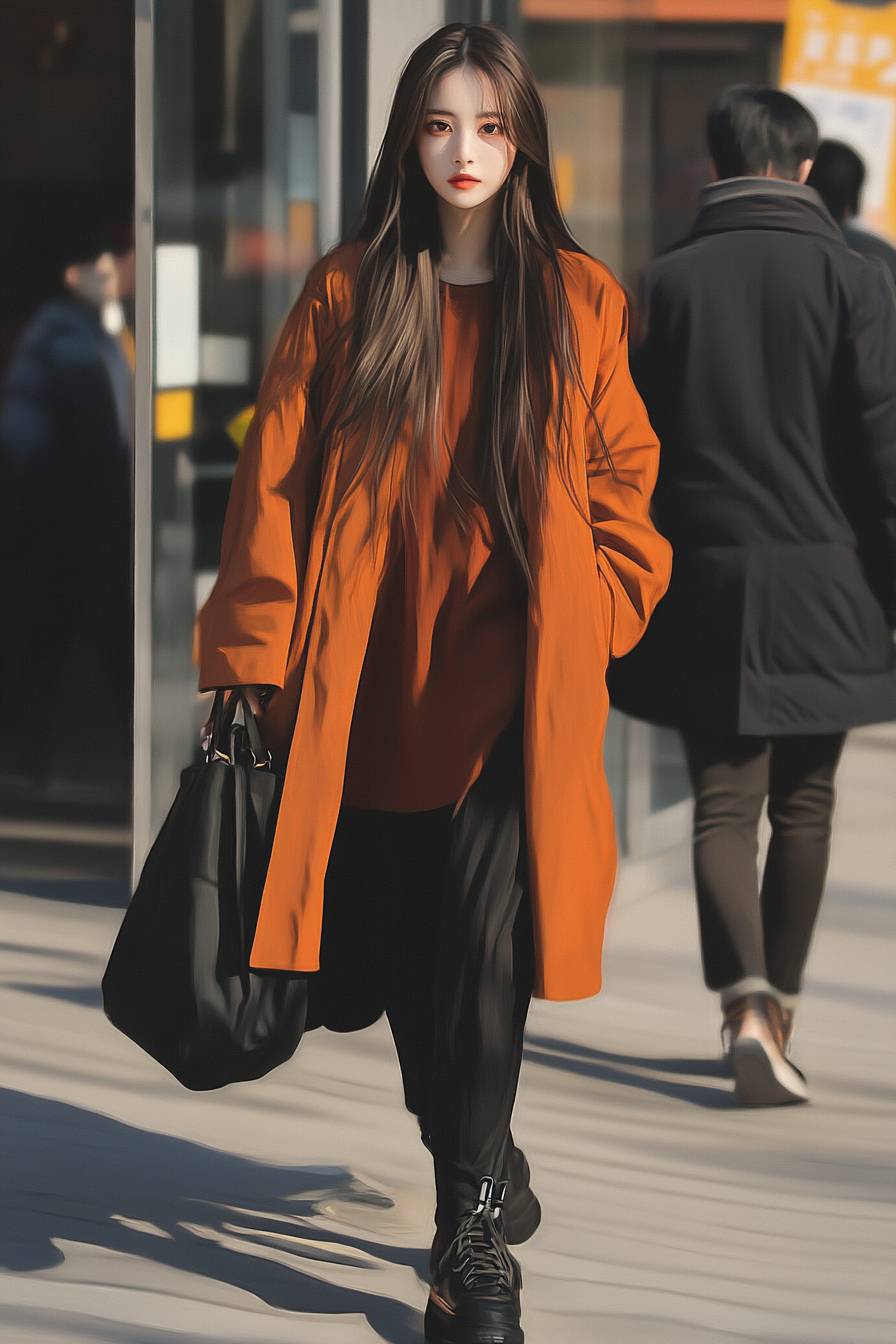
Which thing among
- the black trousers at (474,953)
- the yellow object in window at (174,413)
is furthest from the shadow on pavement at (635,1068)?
the yellow object in window at (174,413)

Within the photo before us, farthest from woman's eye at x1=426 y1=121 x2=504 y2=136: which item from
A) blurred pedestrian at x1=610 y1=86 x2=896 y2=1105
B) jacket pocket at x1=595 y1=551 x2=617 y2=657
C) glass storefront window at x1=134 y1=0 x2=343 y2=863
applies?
glass storefront window at x1=134 y1=0 x2=343 y2=863

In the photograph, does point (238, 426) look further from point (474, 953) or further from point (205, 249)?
point (474, 953)

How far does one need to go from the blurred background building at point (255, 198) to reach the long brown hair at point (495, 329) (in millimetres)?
2596

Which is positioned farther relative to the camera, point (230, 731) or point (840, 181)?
point (840, 181)

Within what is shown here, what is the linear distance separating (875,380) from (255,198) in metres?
2.41

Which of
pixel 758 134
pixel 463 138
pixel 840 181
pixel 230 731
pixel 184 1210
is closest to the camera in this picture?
pixel 463 138

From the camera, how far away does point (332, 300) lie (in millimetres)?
3240

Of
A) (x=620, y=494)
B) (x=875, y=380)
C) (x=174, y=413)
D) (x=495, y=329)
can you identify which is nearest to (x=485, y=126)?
(x=495, y=329)

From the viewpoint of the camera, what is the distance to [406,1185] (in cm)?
391

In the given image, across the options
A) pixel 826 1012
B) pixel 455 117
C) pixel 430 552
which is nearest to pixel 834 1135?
pixel 826 1012

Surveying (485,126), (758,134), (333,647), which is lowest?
(333,647)

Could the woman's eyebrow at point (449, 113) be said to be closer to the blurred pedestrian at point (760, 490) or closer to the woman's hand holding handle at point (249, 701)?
the woman's hand holding handle at point (249, 701)

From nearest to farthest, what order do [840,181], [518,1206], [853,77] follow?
[518,1206] → [840,181] → [853,77]

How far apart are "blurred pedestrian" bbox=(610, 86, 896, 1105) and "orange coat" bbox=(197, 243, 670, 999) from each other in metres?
1.11
